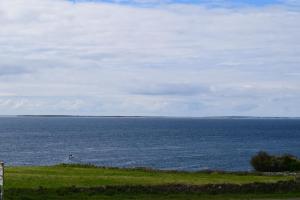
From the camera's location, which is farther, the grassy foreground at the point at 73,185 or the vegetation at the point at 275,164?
the vegetation at the point at 275,164

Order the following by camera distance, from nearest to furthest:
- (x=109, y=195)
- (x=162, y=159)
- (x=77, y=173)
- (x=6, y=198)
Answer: (x=6, y=198)
(x=109, y=195)
(x=77, y=173)
(x=162, y=159)

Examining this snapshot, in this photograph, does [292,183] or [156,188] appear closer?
[156,188]

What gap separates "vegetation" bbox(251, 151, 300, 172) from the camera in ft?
175

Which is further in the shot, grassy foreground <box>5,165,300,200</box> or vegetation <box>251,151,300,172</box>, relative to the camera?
vegetation <box>251,151,300,172</box>

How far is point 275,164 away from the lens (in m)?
53.9

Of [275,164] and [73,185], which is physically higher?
[275,164]

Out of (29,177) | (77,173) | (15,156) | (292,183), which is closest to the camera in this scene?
(292,183)

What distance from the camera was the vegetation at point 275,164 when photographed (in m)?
53.4

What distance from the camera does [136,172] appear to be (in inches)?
1590

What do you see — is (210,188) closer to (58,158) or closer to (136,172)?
(136,172)

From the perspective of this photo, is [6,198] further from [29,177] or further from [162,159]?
[162,159]

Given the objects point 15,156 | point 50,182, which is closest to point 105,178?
point 50,182

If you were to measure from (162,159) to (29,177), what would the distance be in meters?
70.9

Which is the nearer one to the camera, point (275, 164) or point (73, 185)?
point (73, 185)
